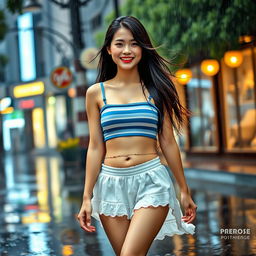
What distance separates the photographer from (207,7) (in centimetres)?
1184

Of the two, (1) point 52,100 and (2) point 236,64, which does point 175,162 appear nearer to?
(2) point 236,64

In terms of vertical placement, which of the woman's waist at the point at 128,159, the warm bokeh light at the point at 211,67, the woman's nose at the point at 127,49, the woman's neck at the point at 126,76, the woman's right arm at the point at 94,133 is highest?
the warm bokeh light at the point at 211,67

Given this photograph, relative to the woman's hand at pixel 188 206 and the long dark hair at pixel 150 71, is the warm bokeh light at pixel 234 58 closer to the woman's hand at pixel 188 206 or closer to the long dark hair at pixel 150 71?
the long dark hair at pixel 150 71

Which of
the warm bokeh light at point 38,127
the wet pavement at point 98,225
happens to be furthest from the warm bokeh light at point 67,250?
the warm bokeh light at point 38,127

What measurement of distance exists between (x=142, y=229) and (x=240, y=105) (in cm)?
1530

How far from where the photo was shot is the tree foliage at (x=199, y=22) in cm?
1037

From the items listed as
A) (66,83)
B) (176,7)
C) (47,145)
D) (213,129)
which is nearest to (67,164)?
(66,83)

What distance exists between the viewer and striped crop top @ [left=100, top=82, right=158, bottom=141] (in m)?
3.61

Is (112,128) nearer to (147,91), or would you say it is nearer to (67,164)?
(147,91)

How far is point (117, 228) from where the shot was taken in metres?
3.60

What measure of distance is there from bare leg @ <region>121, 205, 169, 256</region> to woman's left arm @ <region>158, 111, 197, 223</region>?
0.21 meters

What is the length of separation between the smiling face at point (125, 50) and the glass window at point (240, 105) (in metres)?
14.0

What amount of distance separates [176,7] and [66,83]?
7713mm

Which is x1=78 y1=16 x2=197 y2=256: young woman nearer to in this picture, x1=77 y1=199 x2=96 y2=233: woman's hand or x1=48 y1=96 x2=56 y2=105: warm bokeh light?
x1=77 y1=199 x2=96 y2=233: woman's hand
